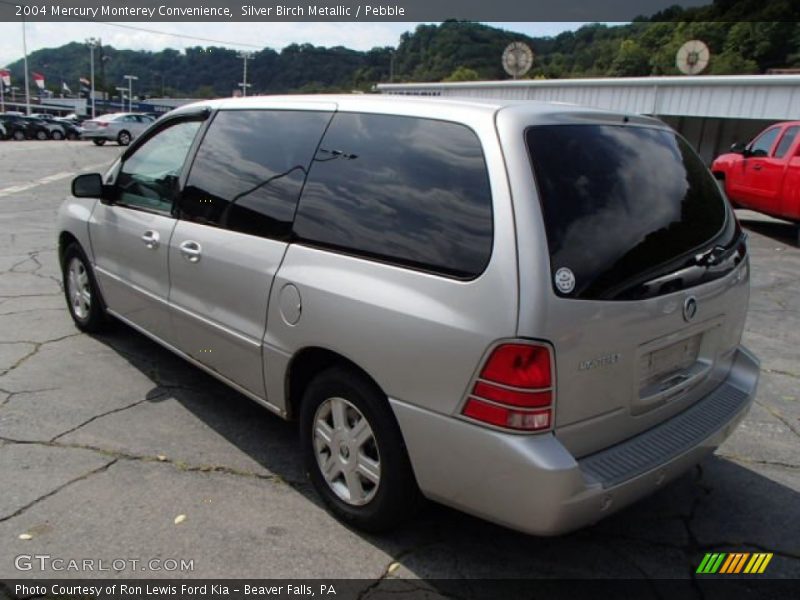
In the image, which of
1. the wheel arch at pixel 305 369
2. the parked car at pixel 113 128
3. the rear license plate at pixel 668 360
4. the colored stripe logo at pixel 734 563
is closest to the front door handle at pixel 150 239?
the wheel arch at pixel 305 369

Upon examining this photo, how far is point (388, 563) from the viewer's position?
2584 millimetres

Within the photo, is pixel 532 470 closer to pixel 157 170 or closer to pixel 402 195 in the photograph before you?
pixel 402 195

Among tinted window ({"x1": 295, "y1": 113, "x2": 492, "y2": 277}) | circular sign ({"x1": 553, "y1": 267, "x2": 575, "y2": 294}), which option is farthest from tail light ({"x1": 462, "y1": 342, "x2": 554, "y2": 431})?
tinted window ({"x1": 295, "y1": 113, "x2": 492, "y2": 277})

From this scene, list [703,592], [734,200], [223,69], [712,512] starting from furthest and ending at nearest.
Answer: [223,69] < [734,200] < [712,512] < [703,592]

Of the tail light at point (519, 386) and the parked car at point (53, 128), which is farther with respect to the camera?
the parked car at point (53, 128)

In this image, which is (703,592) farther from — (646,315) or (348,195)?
(348,195)

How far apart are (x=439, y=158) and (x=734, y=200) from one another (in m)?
11.2

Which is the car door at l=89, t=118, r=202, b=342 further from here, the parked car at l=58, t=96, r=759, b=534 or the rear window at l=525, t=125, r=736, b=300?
the rear window at l=525, t=125, r=736, b=300

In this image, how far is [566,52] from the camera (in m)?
61.3

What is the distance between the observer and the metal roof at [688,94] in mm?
16219

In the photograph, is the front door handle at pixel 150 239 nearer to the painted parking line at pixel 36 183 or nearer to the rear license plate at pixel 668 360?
the rear license plate at pixel 668 360

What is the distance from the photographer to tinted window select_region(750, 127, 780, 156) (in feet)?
35.2

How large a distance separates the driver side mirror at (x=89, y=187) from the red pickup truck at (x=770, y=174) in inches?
385

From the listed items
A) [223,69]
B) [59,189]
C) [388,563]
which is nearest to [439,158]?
[388,563]
